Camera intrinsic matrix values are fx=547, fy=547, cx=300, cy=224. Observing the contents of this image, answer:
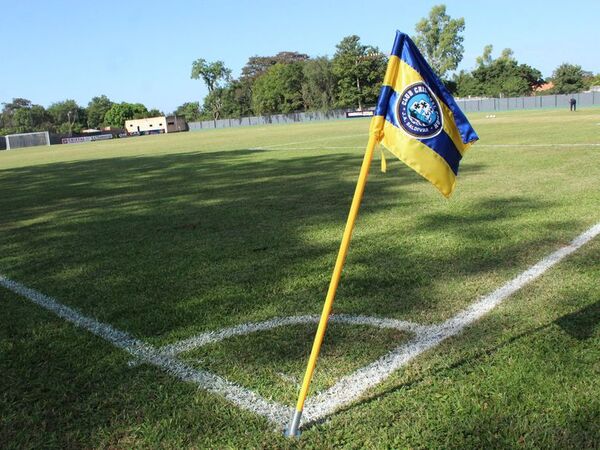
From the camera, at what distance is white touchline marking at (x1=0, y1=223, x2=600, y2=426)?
2822 mm

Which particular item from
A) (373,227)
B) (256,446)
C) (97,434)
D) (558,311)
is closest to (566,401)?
(558,311)

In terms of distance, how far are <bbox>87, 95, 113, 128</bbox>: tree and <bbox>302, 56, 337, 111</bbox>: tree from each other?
71.6 metres

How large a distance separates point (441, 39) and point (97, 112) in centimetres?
9335

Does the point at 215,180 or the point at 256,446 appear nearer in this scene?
the point at 256,446

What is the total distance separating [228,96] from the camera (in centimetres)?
11219

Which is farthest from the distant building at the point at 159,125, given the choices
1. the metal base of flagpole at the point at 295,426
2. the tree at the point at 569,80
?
the metal base of flagpole at the point at 295,426

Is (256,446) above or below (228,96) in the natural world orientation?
below

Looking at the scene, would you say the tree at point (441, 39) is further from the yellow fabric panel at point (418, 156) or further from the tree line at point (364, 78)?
the yellow fabric panel at point (418, 156)

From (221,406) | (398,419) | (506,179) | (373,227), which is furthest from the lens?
(506,179)

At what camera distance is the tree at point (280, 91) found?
319ft

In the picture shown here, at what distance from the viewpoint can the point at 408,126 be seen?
8.36 ft

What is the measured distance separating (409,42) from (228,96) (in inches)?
4474

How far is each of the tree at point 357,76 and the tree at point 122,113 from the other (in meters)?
60.5

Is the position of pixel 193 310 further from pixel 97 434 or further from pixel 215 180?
pixel 215 180
